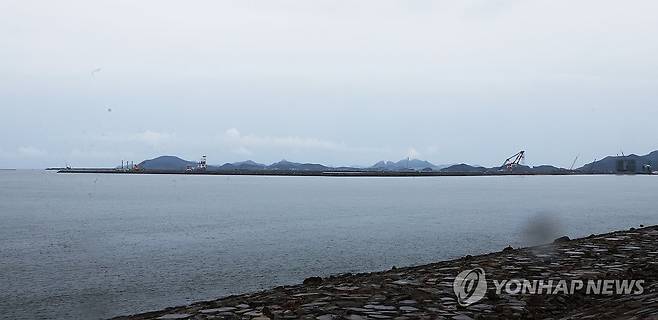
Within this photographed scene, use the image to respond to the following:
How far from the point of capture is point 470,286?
9.01 metres

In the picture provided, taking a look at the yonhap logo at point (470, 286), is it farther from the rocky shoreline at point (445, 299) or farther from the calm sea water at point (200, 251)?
the calm sea water at point (200, 251)

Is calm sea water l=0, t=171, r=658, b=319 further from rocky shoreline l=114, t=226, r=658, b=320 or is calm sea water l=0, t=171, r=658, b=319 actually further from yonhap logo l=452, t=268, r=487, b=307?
yonhap logo l=452, t=268, r=487, b=307

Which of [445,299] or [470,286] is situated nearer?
[445,299]

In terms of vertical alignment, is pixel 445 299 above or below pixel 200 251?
above

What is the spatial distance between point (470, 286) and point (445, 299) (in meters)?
1.14

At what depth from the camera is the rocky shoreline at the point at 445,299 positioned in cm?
710

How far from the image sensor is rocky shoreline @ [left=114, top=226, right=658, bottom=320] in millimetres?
7098

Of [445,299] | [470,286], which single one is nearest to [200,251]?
[470,286]

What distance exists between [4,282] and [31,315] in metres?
4.10

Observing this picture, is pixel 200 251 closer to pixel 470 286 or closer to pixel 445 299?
pixel 470 286

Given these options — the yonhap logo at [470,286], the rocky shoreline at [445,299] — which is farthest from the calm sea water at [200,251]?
the yonhap logo at [470,286]

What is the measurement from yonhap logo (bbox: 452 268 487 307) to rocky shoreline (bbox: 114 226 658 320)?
0.10 metres

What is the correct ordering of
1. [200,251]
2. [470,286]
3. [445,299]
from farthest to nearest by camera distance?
[200,251], [470,286], [445,299]

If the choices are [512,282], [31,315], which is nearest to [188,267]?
[31,315]
